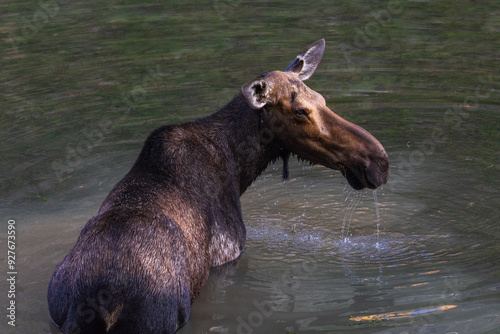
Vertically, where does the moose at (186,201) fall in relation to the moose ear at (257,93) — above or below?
below

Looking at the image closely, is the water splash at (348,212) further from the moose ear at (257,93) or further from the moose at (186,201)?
the moose ear at (257,93)

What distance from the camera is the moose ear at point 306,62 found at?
7.33m

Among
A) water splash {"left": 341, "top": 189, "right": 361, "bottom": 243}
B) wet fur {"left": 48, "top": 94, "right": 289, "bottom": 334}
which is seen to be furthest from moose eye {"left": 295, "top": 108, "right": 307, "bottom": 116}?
water splash {"left": 341, "top": 189, "right": 361, "bottom": 243}

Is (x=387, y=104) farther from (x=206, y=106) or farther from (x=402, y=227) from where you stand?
(x=402, y=227)

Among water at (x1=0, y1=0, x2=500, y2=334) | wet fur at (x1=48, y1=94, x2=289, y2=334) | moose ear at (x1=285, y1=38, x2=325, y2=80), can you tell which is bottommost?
water at (x1=0, y1=0, x2=500, y2=334)

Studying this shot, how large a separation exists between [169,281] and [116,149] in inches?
200

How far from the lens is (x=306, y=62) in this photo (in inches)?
292

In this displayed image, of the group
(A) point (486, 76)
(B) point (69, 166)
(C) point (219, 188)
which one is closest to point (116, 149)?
(B) point (69, 166)

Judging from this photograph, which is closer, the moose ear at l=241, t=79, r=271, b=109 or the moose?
the moose

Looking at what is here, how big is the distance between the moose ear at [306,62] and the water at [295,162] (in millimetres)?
1633

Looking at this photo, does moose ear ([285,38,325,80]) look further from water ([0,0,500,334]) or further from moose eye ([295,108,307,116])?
water ([0,0,500,334])

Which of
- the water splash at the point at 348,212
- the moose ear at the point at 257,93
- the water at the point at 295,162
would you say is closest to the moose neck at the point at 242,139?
the moose ear at the point at 257,93

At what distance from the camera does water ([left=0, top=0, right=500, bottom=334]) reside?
6.45 metres

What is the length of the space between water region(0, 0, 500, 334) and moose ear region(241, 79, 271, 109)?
1555mm
